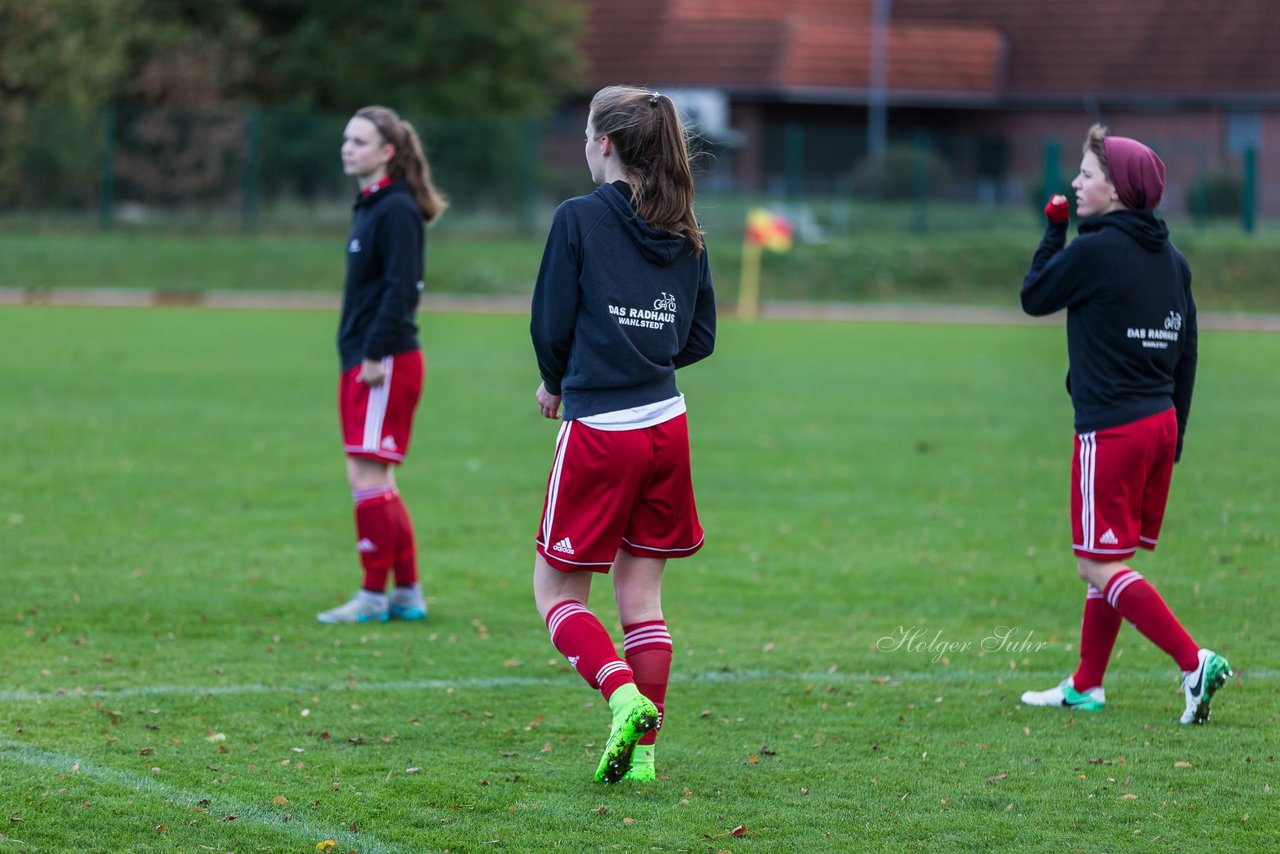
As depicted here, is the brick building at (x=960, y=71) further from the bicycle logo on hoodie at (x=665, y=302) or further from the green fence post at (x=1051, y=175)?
the bicycle logo on hoodie at (x=665, y=302)

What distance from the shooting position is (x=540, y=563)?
4848 mm

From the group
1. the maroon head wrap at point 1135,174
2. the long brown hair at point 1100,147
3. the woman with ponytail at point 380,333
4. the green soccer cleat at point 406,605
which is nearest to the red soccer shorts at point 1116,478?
the maroon head wrap at point 1135,174

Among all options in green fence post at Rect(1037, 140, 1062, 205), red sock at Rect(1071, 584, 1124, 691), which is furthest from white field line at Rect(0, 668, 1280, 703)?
green fence post at Rect(1037, 140, 1062, 205)

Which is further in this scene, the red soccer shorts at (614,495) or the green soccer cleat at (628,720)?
the red soccer shorts at (614,495)

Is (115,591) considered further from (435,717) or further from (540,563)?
(540,563)

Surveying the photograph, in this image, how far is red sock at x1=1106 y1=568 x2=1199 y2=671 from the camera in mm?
5395

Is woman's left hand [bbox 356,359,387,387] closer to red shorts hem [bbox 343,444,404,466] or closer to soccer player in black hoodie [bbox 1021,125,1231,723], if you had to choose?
red shorts hem [bbox 343,444,404,466]

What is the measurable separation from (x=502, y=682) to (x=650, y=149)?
7.80 ft

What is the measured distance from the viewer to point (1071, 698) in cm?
573

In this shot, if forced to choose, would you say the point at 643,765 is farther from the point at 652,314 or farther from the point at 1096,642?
the point at 1096,642

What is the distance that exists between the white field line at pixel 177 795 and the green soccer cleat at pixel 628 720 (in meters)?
0.72

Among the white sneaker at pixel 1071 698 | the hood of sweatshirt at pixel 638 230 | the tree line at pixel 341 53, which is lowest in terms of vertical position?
the white sneaker at pixel 1071 698

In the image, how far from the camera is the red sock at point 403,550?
713 centimetres

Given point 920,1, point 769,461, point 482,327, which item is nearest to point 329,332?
point 482,327
